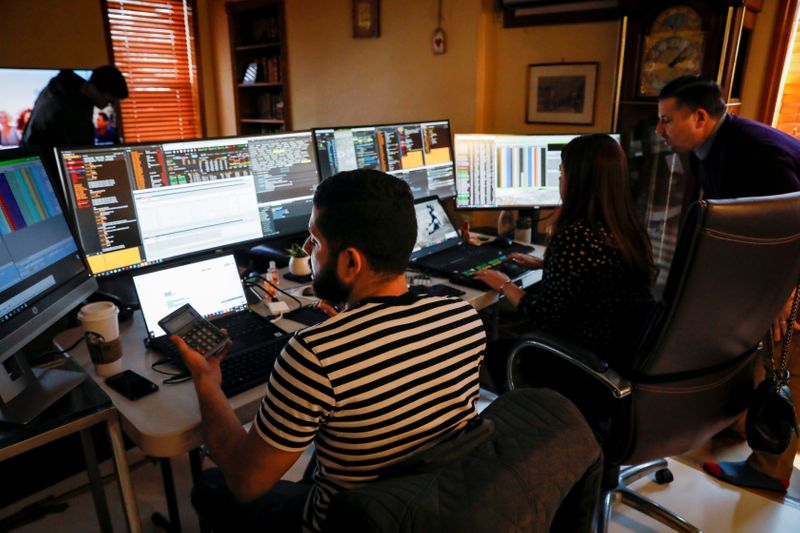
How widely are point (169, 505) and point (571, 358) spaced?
1.21m

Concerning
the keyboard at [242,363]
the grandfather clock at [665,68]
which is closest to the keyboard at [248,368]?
the keyboard at [242,363]

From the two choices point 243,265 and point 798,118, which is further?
point 798,118

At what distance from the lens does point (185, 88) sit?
17.7ft

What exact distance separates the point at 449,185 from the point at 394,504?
2014 mm

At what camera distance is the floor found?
6.04ft

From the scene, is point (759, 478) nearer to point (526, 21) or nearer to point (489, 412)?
point (489, 412)

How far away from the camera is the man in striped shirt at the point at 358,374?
910 mm

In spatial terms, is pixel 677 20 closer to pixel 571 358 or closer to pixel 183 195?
pixel 571 358

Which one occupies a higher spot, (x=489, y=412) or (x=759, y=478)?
(x=489, y=412)

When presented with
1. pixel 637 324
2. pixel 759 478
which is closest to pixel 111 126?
pixel 637 324

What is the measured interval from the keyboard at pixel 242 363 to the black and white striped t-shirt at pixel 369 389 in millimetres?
324

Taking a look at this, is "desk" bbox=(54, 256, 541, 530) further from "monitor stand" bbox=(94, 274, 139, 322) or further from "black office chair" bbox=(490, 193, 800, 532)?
"black office chair" bbox=(490, 193, 800, 532)

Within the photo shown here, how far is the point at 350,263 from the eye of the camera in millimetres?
1019

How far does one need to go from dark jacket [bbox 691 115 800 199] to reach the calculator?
6.10ft
